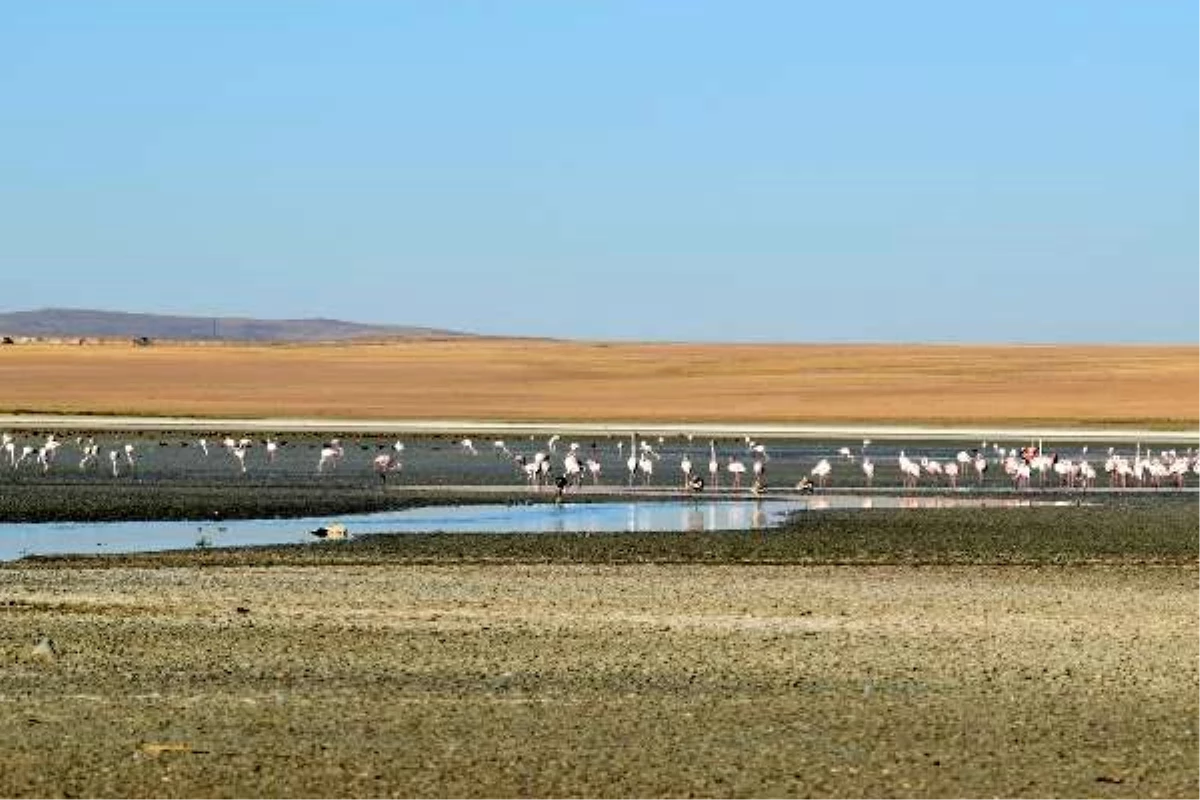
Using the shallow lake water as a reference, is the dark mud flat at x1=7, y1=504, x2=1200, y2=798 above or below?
above

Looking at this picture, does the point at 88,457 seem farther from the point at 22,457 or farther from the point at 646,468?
the point at 646,468

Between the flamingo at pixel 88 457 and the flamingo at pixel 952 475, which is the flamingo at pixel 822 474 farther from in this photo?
the flamingo at pixel 88 457

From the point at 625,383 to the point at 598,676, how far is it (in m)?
86.3

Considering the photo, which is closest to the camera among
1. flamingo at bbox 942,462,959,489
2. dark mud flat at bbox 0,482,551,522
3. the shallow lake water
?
the shallow lake water

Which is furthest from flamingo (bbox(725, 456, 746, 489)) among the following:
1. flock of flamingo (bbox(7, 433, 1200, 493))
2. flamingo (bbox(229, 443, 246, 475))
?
flamingo (bbox(229, 443, 246, 475))

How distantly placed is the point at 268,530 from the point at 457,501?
283 inches

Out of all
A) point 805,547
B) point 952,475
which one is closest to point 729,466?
point 952,475

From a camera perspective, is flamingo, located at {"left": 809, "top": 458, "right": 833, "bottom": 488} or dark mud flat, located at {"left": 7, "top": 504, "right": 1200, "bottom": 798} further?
flamingo, located at {"left": 809, "top": 458, "right": 833, "bottom": 488}

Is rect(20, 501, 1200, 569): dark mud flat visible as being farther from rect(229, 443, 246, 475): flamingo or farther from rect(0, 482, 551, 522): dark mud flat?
rect(229, 443, 246, 475): flamingo

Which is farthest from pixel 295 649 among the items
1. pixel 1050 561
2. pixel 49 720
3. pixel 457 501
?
pixel 457 501

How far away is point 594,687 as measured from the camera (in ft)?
50.5

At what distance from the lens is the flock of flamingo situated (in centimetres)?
4394

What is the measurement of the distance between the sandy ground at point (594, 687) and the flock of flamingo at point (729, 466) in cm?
1852

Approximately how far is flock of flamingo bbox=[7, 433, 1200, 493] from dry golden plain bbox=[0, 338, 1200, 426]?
21.3 m
